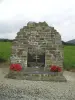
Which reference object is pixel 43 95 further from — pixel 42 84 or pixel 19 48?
pixel 19 48

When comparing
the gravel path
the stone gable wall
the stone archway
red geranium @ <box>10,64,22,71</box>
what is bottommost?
the gravel path

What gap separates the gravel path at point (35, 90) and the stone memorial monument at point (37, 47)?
289 cm

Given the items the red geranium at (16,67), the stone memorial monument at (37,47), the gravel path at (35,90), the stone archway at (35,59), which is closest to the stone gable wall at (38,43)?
the stone memorial monument at (37,47)

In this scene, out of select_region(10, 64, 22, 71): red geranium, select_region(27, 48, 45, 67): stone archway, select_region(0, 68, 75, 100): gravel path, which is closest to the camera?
select_region(0, 68, 75, 100): gravel path

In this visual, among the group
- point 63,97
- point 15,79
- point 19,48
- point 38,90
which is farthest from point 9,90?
point 19,48

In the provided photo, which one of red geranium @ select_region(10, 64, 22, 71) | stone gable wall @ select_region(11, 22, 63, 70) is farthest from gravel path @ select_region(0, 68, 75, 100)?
stone gable wall @ select_region(11, 22, 63, 70)

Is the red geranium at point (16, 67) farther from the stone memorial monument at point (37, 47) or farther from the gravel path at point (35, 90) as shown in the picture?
the stone memorial monument at point (37, 47)

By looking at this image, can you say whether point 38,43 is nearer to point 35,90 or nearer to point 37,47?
point 37,47

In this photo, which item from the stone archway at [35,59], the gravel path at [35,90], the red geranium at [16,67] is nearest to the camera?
the gravel path at [35,90]

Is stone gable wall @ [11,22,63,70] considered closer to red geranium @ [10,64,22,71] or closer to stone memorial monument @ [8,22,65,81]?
stone memorial monument @ [8,22,65,81]

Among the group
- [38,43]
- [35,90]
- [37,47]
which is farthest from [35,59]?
[35,90]

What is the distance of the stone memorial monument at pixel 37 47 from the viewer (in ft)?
75.9

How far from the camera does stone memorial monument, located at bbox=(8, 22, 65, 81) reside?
23.1 meters

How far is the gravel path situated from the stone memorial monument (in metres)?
2.89
